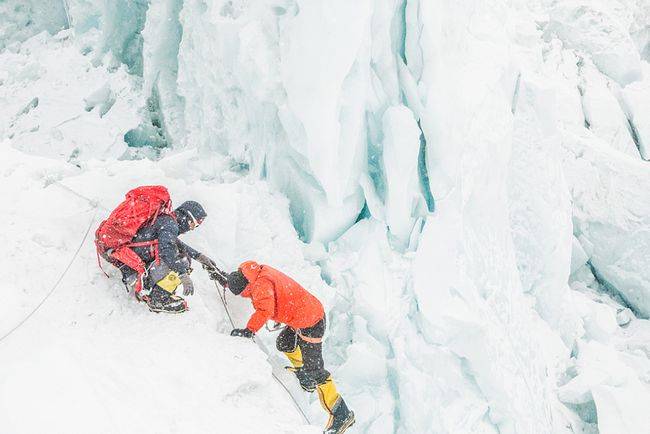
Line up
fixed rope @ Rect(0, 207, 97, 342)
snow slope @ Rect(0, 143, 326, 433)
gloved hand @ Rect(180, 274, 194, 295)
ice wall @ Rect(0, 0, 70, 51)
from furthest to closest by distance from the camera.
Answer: ice wall @ Rect(0, 0, 70, 51), gloved hand @ Rect(180, 274, 194, 295), fixed rope @ Rect(0, 207, 97, 342), snow slope @ Rect(0, 143, 326, 433)

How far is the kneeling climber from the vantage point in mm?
2861

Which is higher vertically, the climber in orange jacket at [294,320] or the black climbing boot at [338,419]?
the climber in orange jacket at [294,320]

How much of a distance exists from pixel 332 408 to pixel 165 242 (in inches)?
60.4

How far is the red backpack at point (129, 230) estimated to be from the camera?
2.87m

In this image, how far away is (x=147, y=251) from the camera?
2.90 m

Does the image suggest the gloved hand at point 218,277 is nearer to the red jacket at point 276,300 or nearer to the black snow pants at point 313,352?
the red jacket at point 276,300

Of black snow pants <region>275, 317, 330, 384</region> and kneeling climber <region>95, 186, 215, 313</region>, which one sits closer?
kneeling climber <region>95, 186, 215, 313</region>

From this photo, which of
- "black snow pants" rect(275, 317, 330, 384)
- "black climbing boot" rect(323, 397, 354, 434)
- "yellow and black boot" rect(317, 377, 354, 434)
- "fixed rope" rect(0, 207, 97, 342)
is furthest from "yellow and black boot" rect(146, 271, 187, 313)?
"black climbing boot" rect(323, 397, 354, 434)

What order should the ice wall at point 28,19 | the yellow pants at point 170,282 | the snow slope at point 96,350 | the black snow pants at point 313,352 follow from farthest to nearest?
1. the ice wall at point 28,19
2. the black snow pants at point 313,352
3. the yellow pants at point 170,282
4. the snow slope at point 96,350

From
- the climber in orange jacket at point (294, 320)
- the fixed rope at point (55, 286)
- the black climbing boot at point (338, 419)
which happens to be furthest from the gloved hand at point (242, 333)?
the fixed rope at point (55, 286)

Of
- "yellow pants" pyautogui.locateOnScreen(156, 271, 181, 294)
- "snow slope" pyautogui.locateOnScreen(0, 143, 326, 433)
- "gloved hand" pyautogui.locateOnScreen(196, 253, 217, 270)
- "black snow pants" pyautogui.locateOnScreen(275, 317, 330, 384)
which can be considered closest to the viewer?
"snow slope" pyautogui.locateOnScreen(0, 143, 326, 433)

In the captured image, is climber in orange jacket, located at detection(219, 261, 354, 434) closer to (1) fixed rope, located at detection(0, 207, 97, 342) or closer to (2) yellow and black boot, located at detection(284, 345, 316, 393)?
(2) yellow and black boot, located at detection(284, 345, 316, 393)

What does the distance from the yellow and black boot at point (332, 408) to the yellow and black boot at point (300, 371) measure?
73 mm

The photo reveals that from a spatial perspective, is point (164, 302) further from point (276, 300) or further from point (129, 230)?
point (276, 300)
